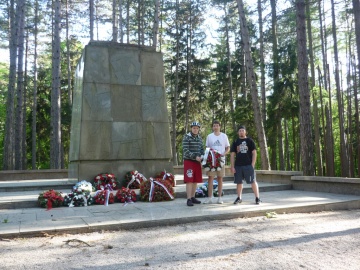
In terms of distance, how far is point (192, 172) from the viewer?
21.9 ft

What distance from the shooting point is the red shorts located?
664 centimetres

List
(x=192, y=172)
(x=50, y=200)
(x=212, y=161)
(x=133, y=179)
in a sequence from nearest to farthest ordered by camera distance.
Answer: (x=192, y=172)
(x=212, y=161)
(x=50, y=200)
(x=133, y=179)

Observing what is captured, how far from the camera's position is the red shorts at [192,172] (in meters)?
6.64

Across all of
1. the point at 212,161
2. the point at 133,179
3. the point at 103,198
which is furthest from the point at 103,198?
the point at 212,161

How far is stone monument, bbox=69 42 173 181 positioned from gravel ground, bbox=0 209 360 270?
4808 mm

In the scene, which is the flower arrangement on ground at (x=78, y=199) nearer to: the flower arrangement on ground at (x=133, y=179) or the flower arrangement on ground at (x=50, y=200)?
the flower arrangement on ground at (x=50, y=200)

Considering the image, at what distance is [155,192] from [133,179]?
180 cm

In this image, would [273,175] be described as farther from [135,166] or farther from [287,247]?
[287,247]

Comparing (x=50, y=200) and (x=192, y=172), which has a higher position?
(x=192, y=172)

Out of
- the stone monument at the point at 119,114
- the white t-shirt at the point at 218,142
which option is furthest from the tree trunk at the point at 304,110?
the white t-shirt at the point at 218,142

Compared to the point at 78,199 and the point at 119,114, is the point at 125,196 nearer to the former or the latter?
the point at 78,199

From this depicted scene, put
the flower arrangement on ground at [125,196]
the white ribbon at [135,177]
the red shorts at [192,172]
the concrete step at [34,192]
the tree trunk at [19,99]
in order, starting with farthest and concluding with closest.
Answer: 1. the tree trunk at [19,99]
2. the white ribbon at [135,177]
3. the flower arrangement on ground at [125,196]
4. the concrete step at [34,192]
5. the red shorts at [192,172]

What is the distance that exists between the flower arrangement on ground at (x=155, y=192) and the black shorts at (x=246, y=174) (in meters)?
1.69

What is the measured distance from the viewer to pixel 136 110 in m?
10.1
